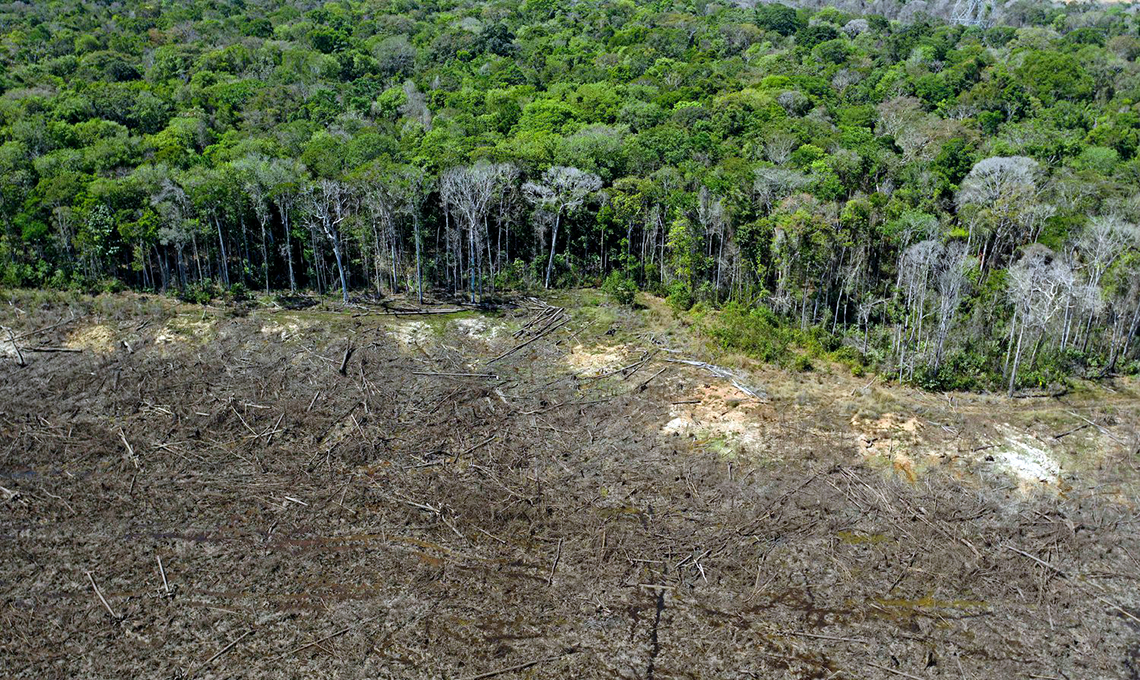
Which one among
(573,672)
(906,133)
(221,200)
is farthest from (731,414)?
(906,133)

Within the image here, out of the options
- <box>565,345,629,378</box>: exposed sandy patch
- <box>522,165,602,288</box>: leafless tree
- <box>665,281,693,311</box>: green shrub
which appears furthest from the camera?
<box>522,165,602,288</box>: leafless tree

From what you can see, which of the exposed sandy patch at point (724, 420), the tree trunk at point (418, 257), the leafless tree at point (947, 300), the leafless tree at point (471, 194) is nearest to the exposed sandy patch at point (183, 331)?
the tree trunk at point (418, 257)

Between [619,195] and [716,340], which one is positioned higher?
[619,195]

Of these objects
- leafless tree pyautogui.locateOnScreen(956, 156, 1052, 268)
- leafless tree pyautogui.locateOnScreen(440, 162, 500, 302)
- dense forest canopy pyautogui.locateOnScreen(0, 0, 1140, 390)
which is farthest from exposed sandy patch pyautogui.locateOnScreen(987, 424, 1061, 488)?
leafless tree pyautogui.locateOnScreen(440, 162, 500, 302)

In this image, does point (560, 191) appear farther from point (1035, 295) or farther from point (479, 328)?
point (1035, 295)

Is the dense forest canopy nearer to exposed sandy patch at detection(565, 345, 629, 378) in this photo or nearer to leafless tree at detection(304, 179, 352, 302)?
leafless tree at detection(304, 179, 352, 302)

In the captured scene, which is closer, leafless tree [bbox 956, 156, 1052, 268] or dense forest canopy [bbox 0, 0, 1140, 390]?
dense forest canopy [bbox 0, 0, 1140, 390]

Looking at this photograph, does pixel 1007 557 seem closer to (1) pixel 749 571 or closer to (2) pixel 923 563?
(2) pixel 923 563

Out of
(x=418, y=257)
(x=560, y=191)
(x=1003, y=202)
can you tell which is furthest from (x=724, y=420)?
(x=1003, y=202)
